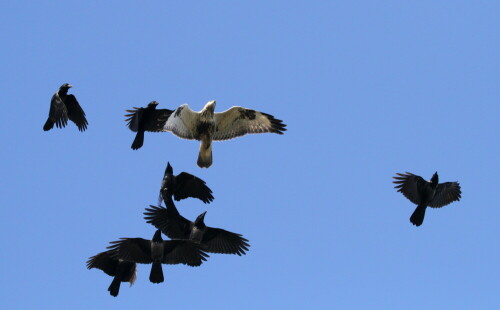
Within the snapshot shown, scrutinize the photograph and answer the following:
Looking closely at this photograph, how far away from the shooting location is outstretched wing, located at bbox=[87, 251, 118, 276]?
18438 millimetres

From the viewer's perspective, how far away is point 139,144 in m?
18.5

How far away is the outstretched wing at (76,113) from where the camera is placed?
68.1 ft

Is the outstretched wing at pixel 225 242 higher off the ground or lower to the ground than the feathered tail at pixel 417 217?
lower

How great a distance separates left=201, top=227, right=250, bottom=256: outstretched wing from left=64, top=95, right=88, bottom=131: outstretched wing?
4.74 m

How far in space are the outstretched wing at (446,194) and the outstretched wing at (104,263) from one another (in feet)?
23.5

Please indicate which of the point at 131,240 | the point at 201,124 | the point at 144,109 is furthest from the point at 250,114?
the point at 131,240

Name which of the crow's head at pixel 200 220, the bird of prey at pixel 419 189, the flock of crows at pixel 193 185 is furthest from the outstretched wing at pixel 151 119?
the bird of prey at pixel 419 189

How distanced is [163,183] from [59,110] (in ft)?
9.70

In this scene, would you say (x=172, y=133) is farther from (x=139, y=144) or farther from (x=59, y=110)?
(x=59, y=110)

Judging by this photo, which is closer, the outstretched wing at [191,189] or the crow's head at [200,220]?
the crow's head at [200,220]

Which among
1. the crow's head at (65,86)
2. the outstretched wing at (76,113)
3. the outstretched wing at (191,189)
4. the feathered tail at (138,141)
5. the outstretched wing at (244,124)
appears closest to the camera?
the feathered tail at (138,141)

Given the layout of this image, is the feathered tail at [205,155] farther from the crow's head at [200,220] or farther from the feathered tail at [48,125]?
the feathered tail at [48,125]

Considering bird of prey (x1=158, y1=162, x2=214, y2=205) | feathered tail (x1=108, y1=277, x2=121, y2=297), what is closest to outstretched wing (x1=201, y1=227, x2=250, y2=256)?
bird of prey (x1=158, y1=162, x2=214, y2=205)

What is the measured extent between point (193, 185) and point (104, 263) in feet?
8.48
